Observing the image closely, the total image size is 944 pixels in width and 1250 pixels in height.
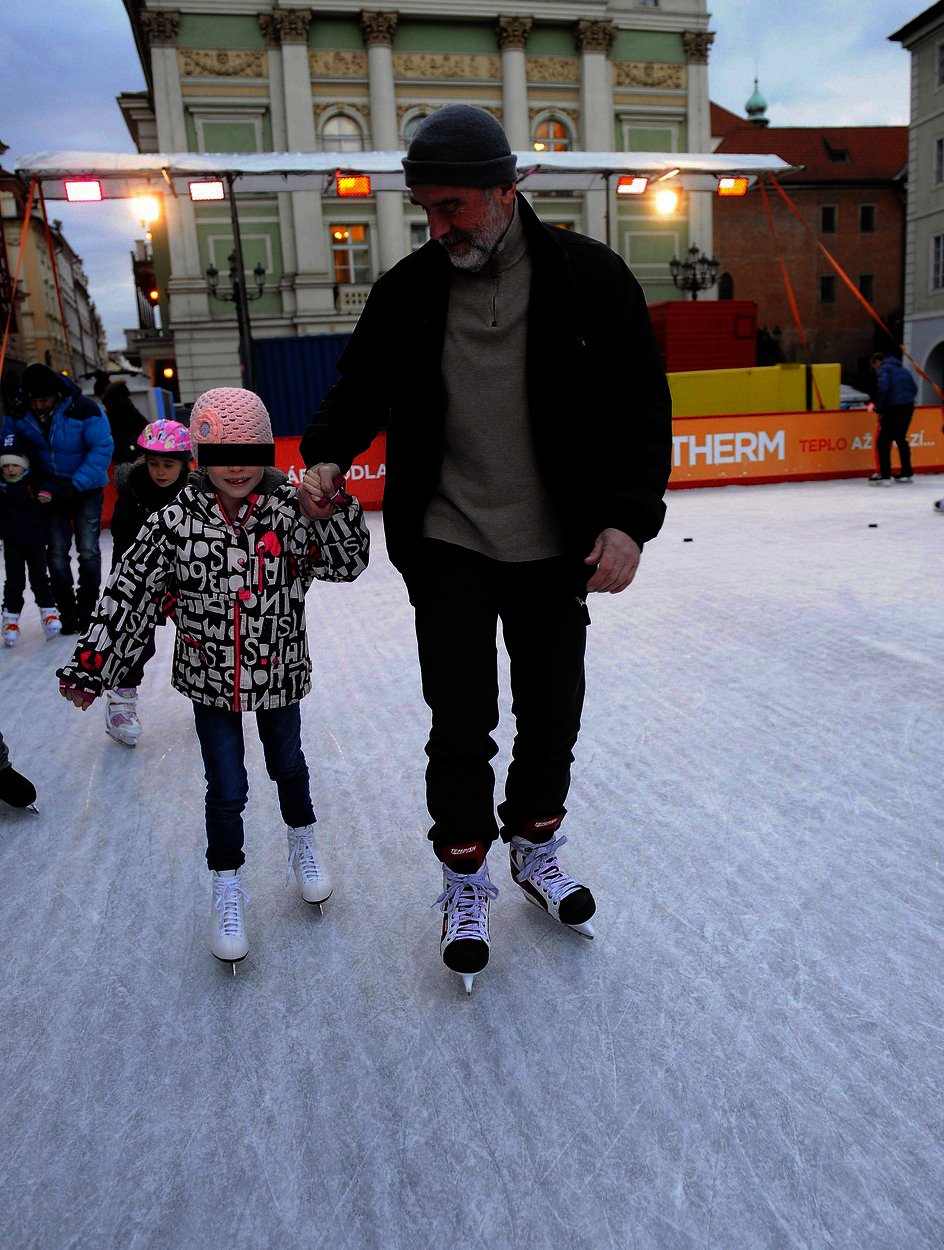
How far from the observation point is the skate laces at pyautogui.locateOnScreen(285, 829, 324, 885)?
2.42 m

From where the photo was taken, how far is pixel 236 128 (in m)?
27.5

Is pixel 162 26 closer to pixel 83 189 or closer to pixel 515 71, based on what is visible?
pixel 515 71

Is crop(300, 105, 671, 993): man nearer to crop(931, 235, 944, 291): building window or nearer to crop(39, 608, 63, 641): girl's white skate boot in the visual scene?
crop(39, 608, 63, 641): girl's white skate boot

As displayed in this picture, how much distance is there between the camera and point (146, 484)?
339 centimetres

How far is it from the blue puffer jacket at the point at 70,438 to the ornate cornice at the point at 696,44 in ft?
103

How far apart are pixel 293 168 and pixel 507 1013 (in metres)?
13.3

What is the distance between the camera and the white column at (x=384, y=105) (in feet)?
91.1

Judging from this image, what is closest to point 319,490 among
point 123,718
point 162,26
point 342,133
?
point 123,718

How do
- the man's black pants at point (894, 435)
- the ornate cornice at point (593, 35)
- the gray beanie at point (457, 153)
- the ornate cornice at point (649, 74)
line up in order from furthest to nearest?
the ornate cornice at point (649, 74) < the ornate cornice at point (593, 35) < the man's black pants at point (894, 435) < the gray beanie at point (457, 153)

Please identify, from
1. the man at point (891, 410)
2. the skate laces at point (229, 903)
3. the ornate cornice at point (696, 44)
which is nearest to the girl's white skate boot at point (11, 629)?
the skate laces at point (229, 903)

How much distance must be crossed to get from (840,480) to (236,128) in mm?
22368

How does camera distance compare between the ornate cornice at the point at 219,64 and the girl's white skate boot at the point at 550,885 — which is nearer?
the girl's white skate boot at the point at 550,885

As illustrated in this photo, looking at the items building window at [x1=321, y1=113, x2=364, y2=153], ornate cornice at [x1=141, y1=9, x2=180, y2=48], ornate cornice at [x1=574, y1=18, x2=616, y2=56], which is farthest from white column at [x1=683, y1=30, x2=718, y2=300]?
ornate cornice at [x1=141, y1=9, x2=180, y2=48]

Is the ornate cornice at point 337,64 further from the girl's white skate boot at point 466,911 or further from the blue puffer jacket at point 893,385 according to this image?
the girl's white skate boot at point 466,911
